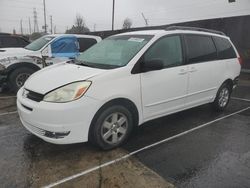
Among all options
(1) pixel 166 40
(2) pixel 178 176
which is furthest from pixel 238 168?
(1) pixel 166 40

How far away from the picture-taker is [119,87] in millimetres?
4062

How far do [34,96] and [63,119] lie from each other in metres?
0.66

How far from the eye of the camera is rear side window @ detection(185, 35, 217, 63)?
17.2 feet

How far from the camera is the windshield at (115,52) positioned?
14.5ft

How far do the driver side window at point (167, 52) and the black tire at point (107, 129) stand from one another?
3.08 feet

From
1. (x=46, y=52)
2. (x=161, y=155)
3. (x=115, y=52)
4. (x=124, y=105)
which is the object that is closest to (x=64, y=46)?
(x=46, y=52)

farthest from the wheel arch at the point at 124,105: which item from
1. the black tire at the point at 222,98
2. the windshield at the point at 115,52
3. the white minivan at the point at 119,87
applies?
the black tire at the point at 222,98

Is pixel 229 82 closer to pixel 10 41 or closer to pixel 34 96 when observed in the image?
pixel 34 96

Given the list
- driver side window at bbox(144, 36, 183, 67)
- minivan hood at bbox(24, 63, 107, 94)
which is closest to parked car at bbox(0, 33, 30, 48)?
minivan hood at bbox(24, 63, 107, 94)

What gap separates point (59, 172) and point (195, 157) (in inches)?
74.8

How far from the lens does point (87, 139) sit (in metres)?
3.90

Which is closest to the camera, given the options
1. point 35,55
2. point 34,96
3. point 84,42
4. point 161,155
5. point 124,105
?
point 34,96

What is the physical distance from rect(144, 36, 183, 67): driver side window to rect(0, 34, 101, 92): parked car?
15.7 ft

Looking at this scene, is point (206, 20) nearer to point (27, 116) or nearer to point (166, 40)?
point (166, 40)
